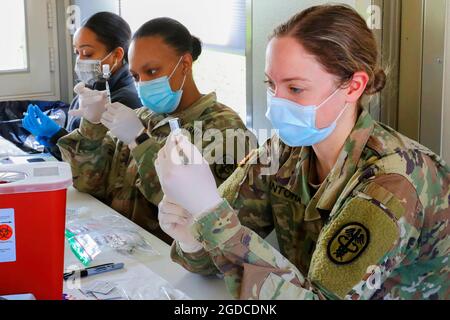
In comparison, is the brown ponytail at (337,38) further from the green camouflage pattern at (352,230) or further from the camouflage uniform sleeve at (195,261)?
the camouflage uniform sleeve at (195,261)

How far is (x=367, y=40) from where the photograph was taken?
137 centimetres

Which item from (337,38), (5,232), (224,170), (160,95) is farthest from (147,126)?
(5,232)

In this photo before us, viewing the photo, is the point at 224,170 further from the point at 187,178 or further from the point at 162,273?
the point at 187,178

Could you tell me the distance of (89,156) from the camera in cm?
230

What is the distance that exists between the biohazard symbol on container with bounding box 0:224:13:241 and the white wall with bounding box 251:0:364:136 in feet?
4.51

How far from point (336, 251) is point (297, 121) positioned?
0.31 metres

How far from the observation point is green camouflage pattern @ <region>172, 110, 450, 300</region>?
1.18 meters

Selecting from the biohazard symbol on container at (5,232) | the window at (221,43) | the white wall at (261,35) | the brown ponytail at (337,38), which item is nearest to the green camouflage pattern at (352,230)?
the brown ponytail at (337,38)

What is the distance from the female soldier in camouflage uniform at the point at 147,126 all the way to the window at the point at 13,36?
1.62 metres

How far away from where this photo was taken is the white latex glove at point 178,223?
52.0 inches

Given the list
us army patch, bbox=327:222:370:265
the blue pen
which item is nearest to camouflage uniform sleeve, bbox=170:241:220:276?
the blue pen

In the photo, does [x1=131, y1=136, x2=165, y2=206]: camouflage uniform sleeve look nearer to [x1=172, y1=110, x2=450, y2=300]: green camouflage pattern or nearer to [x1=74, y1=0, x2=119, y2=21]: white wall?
[x1=172, y1=110, x2=450, y2=300]: green camouflage pattern

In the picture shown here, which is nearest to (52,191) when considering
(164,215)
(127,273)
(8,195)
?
(8,195)

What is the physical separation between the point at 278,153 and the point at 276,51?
0.27 metres
